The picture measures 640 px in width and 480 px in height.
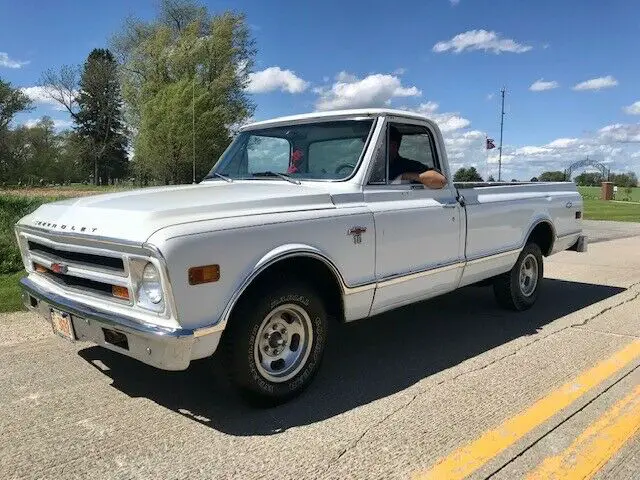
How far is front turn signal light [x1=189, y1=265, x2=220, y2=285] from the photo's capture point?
317 centimetres

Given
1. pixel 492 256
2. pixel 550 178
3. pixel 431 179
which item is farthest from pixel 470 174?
pixel 550 178

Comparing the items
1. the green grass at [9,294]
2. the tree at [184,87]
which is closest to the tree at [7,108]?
the tree at [184,87]

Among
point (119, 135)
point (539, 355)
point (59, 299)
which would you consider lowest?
point (539, 355)

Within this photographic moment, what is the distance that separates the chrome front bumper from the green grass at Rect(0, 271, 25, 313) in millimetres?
2801

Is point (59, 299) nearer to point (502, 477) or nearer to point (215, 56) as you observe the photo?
point (502, 477)

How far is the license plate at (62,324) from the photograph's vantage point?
3.63m

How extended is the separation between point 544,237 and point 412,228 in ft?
9.85

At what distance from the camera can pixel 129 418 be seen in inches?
140

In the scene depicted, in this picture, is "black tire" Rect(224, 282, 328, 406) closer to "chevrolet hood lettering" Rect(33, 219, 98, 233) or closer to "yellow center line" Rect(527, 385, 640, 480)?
"chevrolet hood lettering" Rect(33, 219, 98, 233)

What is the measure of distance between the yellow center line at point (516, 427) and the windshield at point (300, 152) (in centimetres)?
211

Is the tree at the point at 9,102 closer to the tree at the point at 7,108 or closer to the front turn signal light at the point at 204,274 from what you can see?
the tree at the point at 7,108

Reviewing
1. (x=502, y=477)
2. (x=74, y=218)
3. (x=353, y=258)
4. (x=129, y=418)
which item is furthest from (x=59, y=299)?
(x=502, y=477)

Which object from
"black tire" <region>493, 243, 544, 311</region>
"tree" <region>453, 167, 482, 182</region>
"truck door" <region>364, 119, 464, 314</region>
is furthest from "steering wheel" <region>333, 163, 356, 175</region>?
"tree" <region>453, 167, 482, 182</region>

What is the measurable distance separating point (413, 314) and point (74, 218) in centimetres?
381
